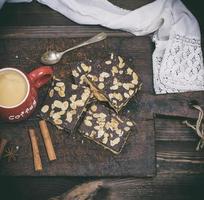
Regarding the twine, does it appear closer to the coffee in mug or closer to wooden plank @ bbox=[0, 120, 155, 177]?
wooden plank @ bbox=[0, 120, 155, 177]

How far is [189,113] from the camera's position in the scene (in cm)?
149

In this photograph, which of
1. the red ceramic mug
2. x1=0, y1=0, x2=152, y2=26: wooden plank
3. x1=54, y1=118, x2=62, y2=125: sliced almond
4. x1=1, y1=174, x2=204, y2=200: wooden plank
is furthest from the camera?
x1=0, y1=0, x2=152, y2=26: wooden plank

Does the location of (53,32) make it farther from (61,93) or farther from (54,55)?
(61,93)

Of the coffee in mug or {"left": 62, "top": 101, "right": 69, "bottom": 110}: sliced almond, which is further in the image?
{"left": 62, "top": 101, "right": 69, "bottom": 110}: sliced almond

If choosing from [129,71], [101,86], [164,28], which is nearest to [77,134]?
[101,86]

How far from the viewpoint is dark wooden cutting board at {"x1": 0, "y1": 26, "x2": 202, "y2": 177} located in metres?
1.42

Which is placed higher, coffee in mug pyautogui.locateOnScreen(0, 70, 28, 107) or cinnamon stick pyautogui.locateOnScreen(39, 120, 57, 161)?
coffee in mug pyautogui.locateOnScreen(0, 70, 28, 107)

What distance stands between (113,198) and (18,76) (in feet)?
1.93

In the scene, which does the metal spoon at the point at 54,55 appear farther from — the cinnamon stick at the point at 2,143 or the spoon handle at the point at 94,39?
the cinnamon stick at the point at 2,143

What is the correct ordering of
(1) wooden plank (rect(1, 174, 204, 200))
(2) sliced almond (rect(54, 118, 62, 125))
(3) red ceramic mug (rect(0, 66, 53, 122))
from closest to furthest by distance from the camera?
(3) red ceramic mug (rect(0, 66, 53, 122)), (2) sliced almond (rect(54, 118, 62, 125)), (1) wooden plank (rect(1, 174, 204, 200))

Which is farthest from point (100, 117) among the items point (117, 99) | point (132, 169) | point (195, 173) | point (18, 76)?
point (195, 173)

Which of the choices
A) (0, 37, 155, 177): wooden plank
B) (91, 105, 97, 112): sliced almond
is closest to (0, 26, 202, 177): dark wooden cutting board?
(0, 37, 155, 177): wooden plank

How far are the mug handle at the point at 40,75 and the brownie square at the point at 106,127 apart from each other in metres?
0.19

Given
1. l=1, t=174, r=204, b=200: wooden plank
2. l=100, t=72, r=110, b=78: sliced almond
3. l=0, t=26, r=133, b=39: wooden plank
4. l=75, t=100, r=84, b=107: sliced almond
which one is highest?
l=0, t=26, r=133, b=39: wooden plank
